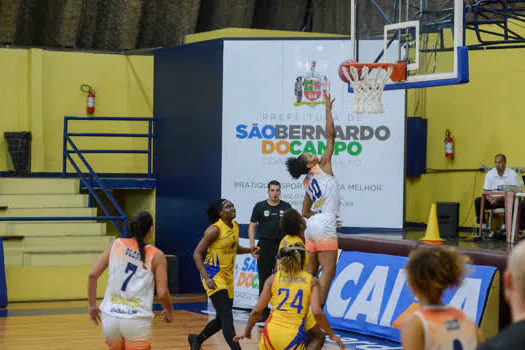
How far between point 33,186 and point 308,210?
8070 millimetres

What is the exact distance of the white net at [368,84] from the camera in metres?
11.9

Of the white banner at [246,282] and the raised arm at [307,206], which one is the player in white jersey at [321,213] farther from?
the white banner at [246,282]

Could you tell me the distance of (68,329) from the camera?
39.8 feet

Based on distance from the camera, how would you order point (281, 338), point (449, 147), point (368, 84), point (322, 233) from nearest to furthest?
1. point (281, 338)
2. point (322, 233)
3. point (368, 84)
4. point (449, 147)

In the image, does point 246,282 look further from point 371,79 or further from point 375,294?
point 371,79

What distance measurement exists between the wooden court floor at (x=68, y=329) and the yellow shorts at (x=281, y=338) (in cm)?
400

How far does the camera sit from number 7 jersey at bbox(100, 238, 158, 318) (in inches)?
254

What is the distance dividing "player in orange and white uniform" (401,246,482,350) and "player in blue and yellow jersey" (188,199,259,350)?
16.4 ft

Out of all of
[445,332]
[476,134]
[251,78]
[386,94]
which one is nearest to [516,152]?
[476,134]

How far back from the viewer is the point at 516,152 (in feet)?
52.7

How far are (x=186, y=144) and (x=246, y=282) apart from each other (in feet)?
10.7

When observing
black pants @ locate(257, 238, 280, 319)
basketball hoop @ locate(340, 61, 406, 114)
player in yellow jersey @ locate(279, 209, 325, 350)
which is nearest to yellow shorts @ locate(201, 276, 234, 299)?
player in yellow jersey @ locate(279, 209, 325, 350)

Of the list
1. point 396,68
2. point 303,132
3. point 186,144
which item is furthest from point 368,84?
point 186,144

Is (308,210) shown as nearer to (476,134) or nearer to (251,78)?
(251,78)
